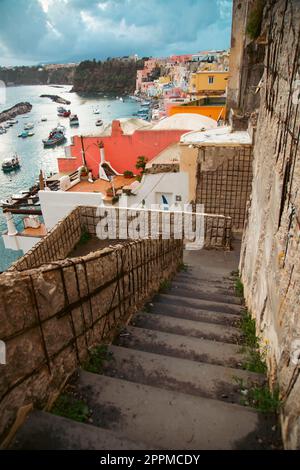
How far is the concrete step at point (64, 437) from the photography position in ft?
6.71

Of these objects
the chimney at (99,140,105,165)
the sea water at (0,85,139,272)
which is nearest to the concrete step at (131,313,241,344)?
the chimney at (99,140,105,165)

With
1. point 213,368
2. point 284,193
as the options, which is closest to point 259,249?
point 284,193

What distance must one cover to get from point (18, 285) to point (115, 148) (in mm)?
16563

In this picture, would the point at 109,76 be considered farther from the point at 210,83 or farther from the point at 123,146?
the point at 123,146

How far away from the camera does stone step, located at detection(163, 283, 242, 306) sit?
5934mm

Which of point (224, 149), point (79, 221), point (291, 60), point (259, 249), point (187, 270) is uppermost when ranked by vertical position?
point (291, 60)

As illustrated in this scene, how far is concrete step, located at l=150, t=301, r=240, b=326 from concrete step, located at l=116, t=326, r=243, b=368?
2.93ft

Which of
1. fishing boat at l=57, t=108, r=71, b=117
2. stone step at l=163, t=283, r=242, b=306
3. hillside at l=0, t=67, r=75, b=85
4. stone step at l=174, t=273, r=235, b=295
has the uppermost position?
hillside at l=0, t=67, r=75, b=85

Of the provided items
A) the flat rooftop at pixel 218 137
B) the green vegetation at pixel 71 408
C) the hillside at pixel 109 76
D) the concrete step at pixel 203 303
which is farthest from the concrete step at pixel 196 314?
the hillside at pixel 109 76

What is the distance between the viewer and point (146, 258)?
5.17 metres

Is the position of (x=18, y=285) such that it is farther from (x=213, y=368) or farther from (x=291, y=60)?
(x=291, y=60)

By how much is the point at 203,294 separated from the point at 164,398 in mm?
3667

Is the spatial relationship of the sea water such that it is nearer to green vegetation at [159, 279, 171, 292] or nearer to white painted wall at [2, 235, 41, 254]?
white painted wall at [2, 235, 41, 254]

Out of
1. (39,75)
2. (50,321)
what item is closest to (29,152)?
(50,321)
